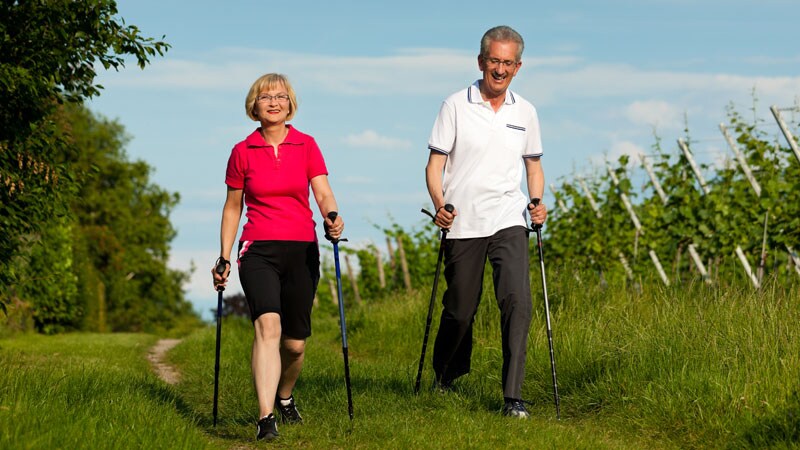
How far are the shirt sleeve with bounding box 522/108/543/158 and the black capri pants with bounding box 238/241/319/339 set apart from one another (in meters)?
1.72

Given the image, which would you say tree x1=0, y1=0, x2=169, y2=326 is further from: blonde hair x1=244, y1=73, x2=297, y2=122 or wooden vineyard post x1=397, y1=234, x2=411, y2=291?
wooden vineyard post x1=397, y1=234, x2=411, y2=291

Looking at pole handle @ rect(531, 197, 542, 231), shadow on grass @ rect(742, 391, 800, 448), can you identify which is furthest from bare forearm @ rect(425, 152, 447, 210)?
shadow on grass @ rect(742, 391, 800, 448)

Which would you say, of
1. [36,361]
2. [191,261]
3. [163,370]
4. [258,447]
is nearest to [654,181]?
[163,370]

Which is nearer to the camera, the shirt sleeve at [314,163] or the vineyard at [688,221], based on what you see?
the shirt sleeve at [314,163]

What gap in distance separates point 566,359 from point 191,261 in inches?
1556

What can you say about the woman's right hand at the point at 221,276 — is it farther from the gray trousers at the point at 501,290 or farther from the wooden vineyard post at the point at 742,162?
the wooden vineyard post at the point at 742,162

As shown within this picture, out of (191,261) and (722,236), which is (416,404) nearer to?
(722,236)

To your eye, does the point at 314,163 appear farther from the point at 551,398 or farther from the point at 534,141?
the point at 551,398

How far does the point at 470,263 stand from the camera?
261 inches

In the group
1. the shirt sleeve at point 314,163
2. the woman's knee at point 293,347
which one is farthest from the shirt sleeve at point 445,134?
the woman's knee at point 293,347

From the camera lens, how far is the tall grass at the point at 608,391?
18.9 feet

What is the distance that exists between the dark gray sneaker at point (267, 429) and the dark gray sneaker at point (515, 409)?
1.52 metres

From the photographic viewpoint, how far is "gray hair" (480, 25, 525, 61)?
6.48m

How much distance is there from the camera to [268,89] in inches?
236
